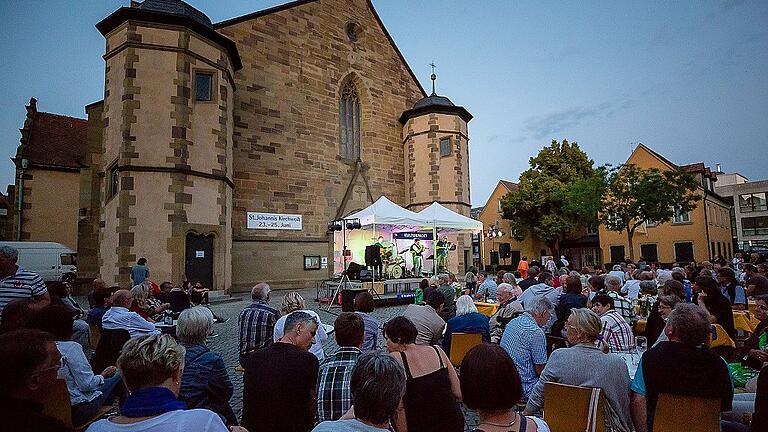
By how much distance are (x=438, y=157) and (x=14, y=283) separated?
774 inches

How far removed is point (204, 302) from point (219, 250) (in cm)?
225

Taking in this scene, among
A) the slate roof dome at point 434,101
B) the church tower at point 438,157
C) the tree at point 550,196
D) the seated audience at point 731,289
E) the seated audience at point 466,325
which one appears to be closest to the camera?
the seated audience at point 466,325

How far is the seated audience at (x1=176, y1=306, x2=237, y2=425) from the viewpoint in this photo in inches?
115

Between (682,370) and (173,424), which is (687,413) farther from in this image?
(173,424)

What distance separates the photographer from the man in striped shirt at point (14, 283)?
455 centimetres

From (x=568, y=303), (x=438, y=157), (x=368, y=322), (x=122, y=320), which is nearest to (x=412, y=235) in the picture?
(x=438, y=157)

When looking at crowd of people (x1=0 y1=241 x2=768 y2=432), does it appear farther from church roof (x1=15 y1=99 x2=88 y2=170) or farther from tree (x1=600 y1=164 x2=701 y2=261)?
church roof (x1=15 y1=99 x2=88 y2=170)

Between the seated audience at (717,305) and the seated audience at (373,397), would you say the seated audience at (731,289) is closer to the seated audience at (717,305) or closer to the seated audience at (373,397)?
the seated audience at (717,305)

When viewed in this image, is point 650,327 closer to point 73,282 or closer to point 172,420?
point 172,420

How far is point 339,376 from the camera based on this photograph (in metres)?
2.83

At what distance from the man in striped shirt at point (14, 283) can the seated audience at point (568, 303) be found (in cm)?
622

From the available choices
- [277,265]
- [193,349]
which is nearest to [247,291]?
[277,265]

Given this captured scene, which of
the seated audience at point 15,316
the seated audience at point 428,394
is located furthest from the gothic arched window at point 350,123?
the seated audience at point 428,394

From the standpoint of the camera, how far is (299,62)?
65.3ft
